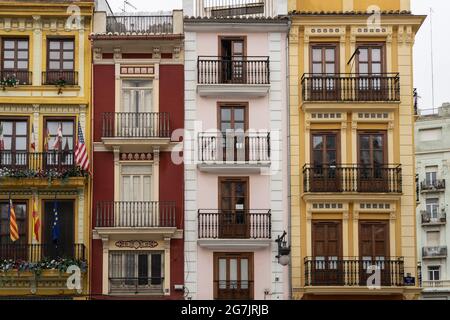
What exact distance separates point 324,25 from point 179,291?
1082 cm

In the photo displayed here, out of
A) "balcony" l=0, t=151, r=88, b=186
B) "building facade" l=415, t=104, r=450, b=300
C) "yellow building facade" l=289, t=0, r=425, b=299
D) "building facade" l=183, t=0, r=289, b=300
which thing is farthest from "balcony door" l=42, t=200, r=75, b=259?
"building facade" l=415, t=104, r=450, b=300

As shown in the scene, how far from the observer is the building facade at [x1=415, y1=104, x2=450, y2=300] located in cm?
6506

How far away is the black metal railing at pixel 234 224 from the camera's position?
1308 inches

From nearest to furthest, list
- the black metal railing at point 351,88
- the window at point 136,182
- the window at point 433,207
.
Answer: the window at point 136,182 → the black metal railing at point 351,88 → the window at point 433,207

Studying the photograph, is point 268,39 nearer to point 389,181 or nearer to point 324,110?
point 324,110

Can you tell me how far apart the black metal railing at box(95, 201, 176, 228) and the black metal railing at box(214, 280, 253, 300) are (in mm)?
2640

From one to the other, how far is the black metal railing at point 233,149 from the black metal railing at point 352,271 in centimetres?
407

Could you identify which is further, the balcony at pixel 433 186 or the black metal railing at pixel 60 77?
the balcony at pixel 433 186

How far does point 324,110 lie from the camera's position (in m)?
34.0

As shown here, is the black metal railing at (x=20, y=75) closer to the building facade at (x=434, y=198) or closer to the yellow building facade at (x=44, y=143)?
the yellow building facade at (x=44, y=143)

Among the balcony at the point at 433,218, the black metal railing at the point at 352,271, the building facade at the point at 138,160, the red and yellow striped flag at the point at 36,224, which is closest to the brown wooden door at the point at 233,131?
the building facade at the point at 138,160

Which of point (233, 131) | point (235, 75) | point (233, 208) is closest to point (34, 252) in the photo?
point (233, 208)

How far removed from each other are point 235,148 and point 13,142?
7.87 m
